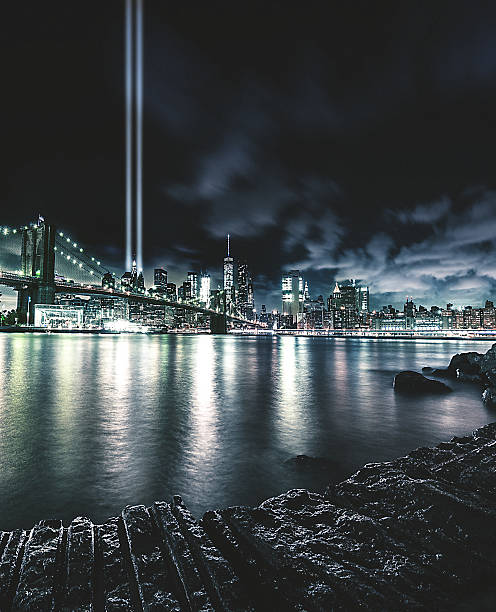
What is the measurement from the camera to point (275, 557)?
9.38 ft

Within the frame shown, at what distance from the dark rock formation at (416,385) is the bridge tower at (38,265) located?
81.8 m

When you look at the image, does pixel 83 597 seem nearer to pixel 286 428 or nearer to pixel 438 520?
pixel 438 520

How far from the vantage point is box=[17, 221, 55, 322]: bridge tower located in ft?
273

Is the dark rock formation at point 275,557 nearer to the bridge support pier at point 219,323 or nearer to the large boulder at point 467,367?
the large boulder at point 467,367

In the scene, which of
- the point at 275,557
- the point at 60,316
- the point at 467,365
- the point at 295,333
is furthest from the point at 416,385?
the point at 295,333

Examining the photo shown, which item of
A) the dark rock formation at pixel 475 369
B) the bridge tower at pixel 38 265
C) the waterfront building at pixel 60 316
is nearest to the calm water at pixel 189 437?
the dark rock formation at pixel 475 369

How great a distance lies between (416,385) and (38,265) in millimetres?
100462

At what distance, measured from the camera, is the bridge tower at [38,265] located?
83.3m

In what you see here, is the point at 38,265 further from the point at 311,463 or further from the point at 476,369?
the point at 311,463

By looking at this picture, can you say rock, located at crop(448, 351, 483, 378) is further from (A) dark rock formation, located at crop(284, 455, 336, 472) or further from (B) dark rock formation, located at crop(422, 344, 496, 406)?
(A) dark rock formation, located at crop(284, 455, 336, 472)

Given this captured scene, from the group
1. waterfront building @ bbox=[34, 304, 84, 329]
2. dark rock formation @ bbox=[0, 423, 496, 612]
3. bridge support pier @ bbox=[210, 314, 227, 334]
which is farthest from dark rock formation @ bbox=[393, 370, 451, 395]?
waterfront building @ bbox=[34, 304, 84, 329]

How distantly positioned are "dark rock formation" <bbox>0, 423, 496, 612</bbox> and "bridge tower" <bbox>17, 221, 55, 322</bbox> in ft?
285

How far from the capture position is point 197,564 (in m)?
2.76

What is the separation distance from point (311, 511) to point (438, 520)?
129cm
